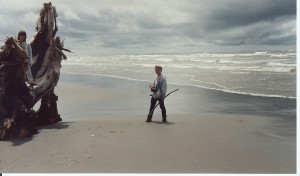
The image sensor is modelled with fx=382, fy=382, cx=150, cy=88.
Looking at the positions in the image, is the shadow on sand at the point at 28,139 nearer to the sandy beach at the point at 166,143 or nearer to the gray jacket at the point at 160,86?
the sandy beach at the point at 166,143

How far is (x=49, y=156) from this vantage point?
594cm

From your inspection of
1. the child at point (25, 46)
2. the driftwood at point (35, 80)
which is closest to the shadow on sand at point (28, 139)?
the driftwood at point (35, 80)

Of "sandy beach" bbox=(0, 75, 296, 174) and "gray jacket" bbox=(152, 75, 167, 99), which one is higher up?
"gray jacket" bbox=(152, 75, 167, 99)

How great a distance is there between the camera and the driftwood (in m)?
6.90

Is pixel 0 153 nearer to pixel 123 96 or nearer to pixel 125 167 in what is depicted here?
pixel 125 167

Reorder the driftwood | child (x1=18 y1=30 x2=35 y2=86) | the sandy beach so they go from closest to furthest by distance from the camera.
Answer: the sandy beach < the driftwood < child (x1=18 y1=30 x2=35 y2=86)

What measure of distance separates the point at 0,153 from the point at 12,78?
1.63 metres

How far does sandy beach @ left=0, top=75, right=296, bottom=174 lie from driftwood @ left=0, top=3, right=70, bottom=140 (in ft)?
1.03

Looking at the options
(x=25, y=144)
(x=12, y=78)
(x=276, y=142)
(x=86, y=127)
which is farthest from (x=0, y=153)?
(x=276, y=142)

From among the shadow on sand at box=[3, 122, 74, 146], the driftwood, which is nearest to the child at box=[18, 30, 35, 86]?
the driftwood

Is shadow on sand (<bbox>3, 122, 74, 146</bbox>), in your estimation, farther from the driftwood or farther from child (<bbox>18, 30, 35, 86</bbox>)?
child (<bbox>18, 30, 35, 86</bbox>)

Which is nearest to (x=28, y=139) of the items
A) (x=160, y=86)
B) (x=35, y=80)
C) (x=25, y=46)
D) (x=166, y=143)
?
(x=35, y=80)

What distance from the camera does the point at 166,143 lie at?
21.8 feet

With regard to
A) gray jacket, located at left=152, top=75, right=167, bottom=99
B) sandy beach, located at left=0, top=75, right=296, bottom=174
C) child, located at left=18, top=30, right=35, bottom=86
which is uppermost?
child, located at left=18, top=30, right=35, bottom=86
